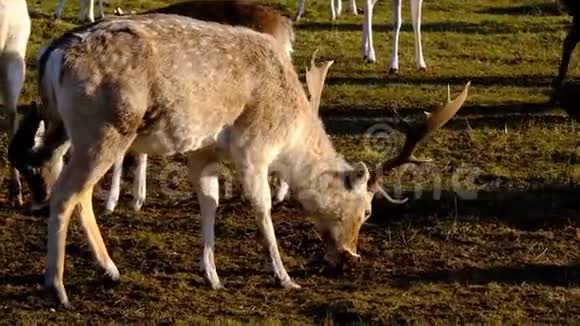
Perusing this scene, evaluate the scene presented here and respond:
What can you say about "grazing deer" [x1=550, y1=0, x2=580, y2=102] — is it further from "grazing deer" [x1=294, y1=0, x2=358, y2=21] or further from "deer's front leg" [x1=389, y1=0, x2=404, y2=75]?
"grazing deer" [x1=294, y1=0, x2=358, y2=21]

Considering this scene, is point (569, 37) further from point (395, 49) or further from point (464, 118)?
point (395, 49)

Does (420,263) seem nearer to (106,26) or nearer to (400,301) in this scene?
(400,301)

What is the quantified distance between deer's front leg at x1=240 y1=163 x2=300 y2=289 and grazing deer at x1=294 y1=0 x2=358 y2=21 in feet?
41.9

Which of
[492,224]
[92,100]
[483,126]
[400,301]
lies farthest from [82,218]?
[483,126]

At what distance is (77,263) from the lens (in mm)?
9805

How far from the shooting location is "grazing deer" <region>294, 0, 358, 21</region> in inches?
882

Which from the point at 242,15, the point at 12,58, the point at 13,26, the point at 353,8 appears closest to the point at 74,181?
the point at 12,58

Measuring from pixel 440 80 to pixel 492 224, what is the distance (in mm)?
6503

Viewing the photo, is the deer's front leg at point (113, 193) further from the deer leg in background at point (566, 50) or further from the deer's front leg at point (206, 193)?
the deer leg in background at point (566, 50)

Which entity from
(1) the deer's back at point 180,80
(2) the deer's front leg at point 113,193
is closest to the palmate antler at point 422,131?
(1) the deer's back at point 180,80

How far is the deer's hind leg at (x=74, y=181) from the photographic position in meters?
8.51

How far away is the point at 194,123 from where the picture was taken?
8922mm

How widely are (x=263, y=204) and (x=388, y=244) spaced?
1.54 metres

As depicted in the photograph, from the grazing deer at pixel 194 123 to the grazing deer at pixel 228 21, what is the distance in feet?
5.27
